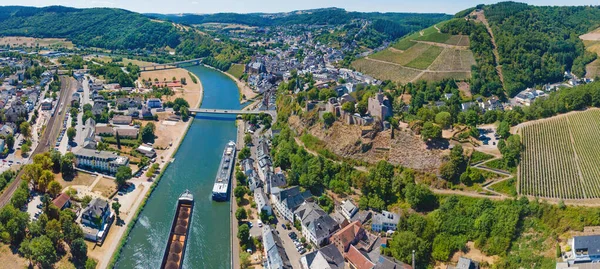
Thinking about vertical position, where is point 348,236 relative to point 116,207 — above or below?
below

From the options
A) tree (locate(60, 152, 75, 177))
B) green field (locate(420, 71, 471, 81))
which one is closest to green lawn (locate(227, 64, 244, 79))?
green field (locate(420, 71, 471, 81))

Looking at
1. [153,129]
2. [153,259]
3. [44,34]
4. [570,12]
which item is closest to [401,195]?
[153,259]

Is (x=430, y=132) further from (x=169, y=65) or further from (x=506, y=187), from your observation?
(x=169, y=65)

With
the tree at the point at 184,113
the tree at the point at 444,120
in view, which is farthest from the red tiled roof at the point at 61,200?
the tree at the point at 444,120

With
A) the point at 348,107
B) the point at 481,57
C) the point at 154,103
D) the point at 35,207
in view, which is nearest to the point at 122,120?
the point at 154,103

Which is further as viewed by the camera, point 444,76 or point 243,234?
point 444,76

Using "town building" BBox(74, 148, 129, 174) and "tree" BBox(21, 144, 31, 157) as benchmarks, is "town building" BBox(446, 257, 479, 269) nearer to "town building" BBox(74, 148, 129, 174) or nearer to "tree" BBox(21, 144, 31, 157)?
"town building" BBox(74, 148, 129, 174)
